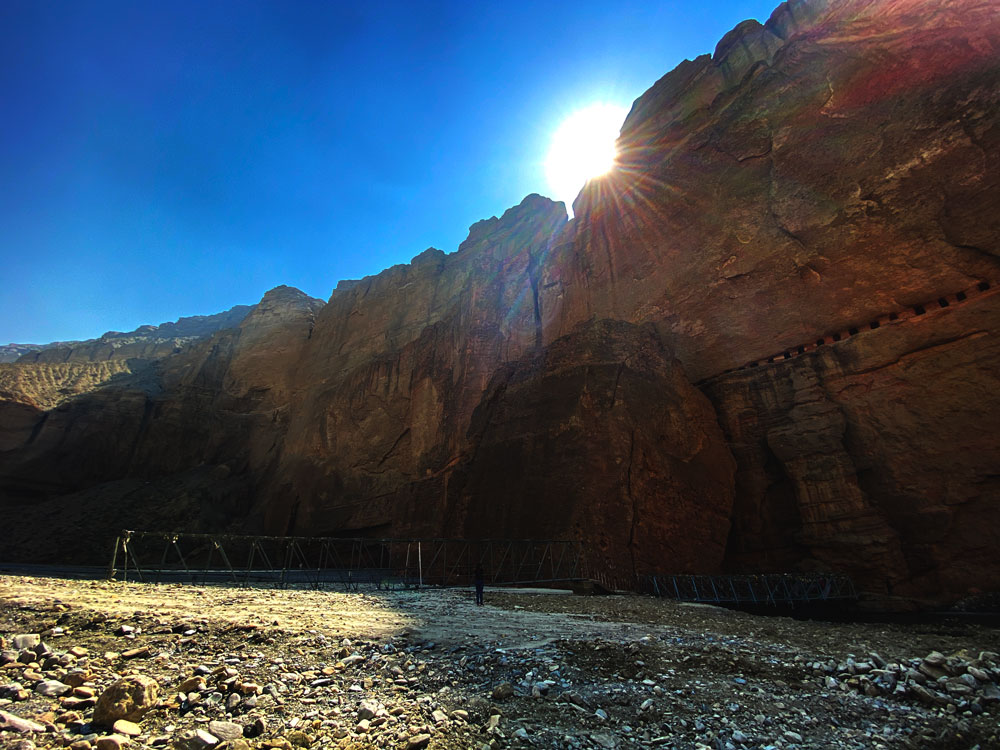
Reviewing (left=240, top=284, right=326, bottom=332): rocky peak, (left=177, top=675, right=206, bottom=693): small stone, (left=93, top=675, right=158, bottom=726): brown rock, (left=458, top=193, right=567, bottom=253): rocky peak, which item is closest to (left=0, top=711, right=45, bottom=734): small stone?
(left=93, top=675, right=158, bottom=726): brown rock

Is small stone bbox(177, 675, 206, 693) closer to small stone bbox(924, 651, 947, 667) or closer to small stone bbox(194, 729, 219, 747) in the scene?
small stone bbox(194, 729, 219, 747)

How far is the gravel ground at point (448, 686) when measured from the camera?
4383mm

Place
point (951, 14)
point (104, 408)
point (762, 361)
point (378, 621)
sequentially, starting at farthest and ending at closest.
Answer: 1. point (104, 408)
2. point (762, 361)
3. point (951, 14)
4. point (378, 621)

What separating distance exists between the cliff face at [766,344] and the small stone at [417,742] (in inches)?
612

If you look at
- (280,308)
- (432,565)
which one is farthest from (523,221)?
(280,308)

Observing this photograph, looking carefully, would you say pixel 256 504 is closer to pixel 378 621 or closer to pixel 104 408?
pixel 104 408

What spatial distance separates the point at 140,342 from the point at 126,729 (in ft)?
312

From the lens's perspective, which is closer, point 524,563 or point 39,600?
point 39,600

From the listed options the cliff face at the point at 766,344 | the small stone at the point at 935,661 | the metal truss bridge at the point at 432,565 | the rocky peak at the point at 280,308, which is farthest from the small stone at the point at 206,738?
the rocky peak at the point at 280,308

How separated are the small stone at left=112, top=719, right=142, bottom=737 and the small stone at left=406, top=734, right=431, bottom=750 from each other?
6.83ft

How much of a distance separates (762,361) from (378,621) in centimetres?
2387

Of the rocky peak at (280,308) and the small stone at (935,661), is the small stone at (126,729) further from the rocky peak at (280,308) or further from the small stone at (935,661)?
the rocky peak at (280,308)

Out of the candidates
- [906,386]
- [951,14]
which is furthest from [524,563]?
[951,14]

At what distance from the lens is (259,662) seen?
19.8ft
